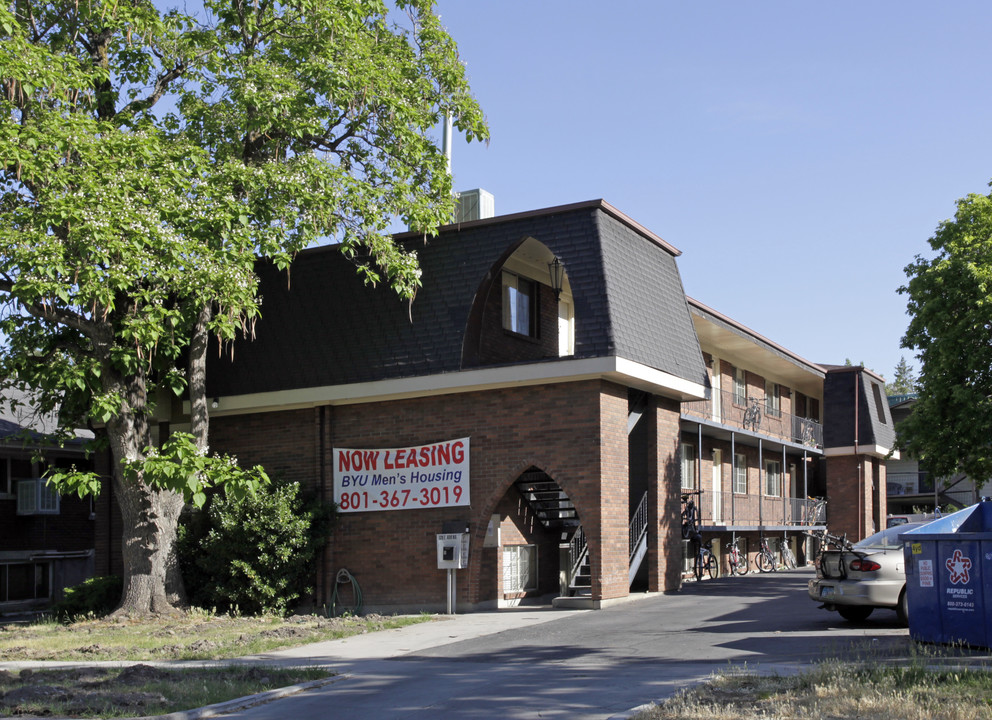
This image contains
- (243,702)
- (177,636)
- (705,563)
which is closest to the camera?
(243,702)

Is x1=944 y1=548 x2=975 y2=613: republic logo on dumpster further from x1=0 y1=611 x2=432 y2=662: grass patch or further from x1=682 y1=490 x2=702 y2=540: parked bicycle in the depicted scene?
x1=682 y1=490 x2=702 y2=540: parked bicycle

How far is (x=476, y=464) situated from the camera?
20.6 m

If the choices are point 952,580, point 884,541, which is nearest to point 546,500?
point 884,541

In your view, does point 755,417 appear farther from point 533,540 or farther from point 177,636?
point 177,636

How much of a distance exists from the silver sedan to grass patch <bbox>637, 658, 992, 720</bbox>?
4.19 m

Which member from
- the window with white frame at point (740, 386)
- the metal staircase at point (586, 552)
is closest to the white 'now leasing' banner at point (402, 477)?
the metal staircase at point (586, 552)

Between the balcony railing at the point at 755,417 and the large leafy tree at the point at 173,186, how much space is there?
419 inches

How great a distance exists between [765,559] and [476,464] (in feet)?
50.1

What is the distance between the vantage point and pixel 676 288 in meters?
23.3

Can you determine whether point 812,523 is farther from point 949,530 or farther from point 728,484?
point 949,530

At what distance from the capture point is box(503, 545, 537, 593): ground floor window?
2167 centimetres

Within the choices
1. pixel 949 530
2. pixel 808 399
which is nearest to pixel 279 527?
pixel 949 530

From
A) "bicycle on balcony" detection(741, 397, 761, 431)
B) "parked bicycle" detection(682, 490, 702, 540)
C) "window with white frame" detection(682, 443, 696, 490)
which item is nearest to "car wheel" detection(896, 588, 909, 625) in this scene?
"parked bicycle" detection(682, 490, 702, 540)

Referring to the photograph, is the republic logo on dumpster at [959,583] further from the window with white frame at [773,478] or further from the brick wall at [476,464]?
the window with white frame at [773,478]
